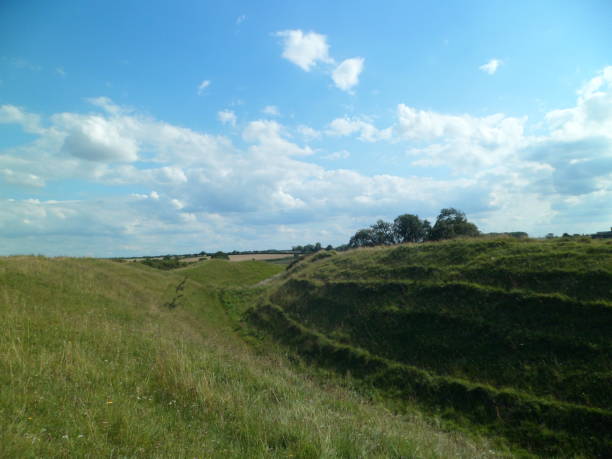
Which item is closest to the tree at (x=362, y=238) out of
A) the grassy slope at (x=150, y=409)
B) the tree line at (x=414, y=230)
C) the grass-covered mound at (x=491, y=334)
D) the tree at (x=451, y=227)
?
the tree line at (x=414, y=230)

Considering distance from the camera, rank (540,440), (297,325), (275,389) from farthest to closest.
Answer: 1. (297,325)
2. (540,440)
3. (275,389)

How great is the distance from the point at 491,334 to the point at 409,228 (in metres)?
59.6

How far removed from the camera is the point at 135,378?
7508mm

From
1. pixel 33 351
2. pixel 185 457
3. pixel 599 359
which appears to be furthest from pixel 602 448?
pixel 33 351

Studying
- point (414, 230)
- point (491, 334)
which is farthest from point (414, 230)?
point (491, 334)

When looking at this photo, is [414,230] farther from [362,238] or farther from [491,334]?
[491,334]

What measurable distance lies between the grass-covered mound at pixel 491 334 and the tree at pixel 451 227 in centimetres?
3372

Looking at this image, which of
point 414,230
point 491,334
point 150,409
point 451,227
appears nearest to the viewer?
point 150,409

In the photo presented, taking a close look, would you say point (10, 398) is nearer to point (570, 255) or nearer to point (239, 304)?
point (570, 255)

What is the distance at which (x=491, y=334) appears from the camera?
15.8 meters

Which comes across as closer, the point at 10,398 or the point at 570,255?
the point at 10,398

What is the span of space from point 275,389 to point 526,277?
17.0 meters

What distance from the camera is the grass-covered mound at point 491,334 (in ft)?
38.4

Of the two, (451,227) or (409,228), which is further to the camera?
(409,228)
